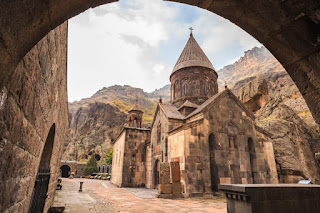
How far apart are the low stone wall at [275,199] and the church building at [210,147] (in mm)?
6246

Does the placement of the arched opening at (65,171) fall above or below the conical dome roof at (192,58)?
below

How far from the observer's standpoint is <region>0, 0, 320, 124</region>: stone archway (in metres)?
1.26

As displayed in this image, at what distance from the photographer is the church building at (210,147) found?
34.6 ft

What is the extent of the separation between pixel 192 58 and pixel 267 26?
1831cm

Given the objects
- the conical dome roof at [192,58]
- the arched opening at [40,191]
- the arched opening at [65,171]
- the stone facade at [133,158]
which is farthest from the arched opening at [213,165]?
the arched opening at [65,171]

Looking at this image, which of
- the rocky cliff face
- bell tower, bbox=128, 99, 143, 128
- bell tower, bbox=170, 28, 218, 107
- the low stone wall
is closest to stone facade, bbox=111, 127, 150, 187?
bell tower, bbox=128, 99, 143, 128

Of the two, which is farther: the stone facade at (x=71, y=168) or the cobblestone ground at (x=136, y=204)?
the stone facade at (x=71, y=168)

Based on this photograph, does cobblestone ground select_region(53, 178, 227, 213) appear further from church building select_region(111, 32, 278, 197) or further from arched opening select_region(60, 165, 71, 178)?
arched opening select_region(60, 165, 71, 178)

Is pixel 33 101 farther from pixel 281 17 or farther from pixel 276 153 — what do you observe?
pixel 276 153

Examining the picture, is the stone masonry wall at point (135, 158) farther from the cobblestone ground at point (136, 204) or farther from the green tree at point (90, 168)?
the green tree at point (90, 168)

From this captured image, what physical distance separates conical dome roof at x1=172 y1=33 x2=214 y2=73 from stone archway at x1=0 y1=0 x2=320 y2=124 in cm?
1704

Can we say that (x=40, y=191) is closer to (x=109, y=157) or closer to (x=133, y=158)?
(x=133, y=158)

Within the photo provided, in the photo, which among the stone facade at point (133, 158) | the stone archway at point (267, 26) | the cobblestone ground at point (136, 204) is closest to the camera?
the stone archway at point (267, 26)

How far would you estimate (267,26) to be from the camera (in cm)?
213
